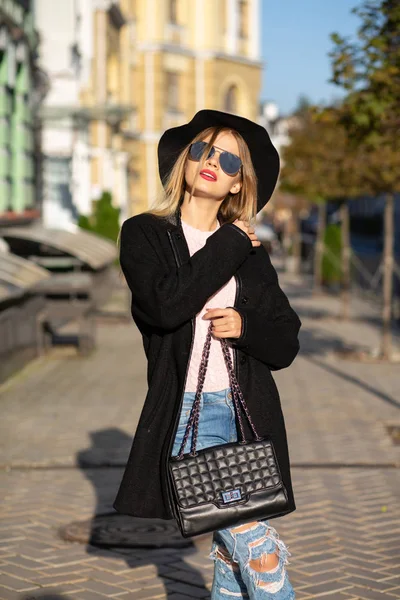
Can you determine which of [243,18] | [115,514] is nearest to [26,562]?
[115,514]

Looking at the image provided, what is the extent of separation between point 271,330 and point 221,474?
0.51 meters

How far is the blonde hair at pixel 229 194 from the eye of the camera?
400 centimetres

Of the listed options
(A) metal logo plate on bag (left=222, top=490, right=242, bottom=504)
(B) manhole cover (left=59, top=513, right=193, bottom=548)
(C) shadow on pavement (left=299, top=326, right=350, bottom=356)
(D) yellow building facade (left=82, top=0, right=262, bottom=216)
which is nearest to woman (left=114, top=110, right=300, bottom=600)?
(A) metal logo plate on bag (left=222, top=490, right=242, bottom=504)

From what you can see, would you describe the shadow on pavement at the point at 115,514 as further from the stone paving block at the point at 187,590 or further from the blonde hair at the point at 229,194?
the blonde hair at the point at 229,194

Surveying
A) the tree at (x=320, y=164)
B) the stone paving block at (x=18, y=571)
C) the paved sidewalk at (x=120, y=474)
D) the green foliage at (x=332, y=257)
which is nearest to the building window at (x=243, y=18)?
the tree at (x=320, y=164)

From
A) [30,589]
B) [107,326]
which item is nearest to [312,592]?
[30,589]

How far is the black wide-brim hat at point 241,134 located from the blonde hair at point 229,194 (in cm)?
3

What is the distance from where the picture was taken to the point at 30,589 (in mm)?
5586

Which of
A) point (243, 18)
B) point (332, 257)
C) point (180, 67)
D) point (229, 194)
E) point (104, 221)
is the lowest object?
point (332, 257)

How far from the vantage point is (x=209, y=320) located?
391 cm

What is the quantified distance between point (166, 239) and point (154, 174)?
46350mm

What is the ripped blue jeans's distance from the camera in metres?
3.84

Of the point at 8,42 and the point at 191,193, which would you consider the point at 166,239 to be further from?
the point at 8,42

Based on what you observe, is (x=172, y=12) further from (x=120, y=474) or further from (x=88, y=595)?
(x=88, y=595)
